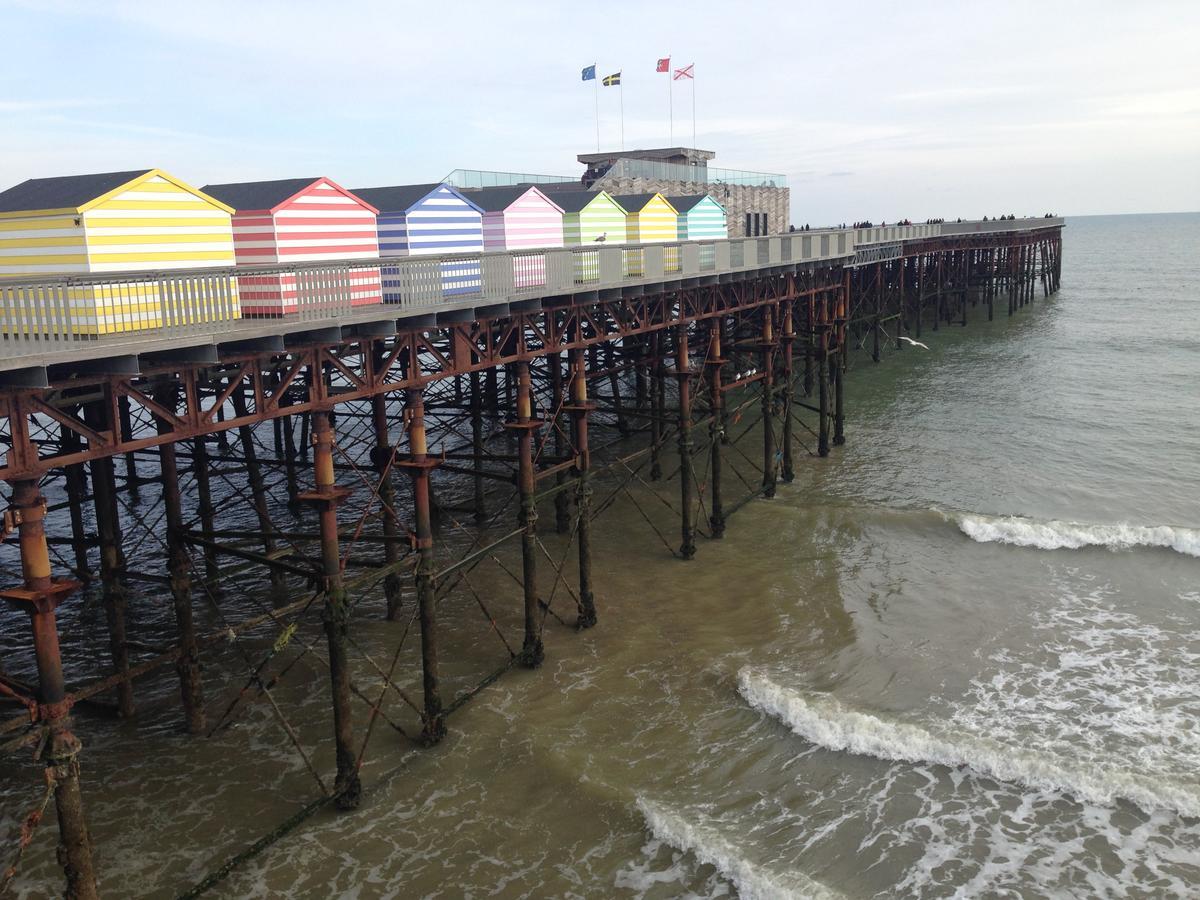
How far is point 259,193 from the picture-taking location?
13789 mm

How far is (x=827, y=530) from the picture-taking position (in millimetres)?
22047

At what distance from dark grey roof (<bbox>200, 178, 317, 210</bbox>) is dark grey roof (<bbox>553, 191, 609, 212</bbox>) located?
7.89 meters

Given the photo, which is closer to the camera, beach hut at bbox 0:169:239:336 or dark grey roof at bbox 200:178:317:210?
beach hut at bbox 0:169:239:336

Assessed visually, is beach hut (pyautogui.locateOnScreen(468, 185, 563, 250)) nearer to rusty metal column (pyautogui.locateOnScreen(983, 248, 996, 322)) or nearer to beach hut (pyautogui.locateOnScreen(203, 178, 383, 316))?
beach hut (pyautogui.locateOnScreen(203, 178, 383, 316))

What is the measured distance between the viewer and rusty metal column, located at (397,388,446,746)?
1287 centimetres

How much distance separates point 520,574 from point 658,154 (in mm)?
41066

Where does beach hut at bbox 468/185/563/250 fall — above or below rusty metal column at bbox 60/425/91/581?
above

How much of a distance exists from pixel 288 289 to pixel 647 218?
535 inches

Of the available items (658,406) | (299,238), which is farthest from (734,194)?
(299,238)

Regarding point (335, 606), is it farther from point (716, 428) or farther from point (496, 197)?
point (716, 428)

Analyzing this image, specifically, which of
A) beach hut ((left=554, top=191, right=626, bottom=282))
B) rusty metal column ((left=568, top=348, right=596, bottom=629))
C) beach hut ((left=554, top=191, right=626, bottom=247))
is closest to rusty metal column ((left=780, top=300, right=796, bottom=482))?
beach hut ((left=554, top=191, right=626, bottom=247))


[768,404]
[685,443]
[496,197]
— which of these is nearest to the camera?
Result: [496,197]

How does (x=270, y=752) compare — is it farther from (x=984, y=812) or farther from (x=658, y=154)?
(x=658, y=154)

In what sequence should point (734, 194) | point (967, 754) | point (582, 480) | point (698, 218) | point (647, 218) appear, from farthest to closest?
point (734, 194)
point (698, 218)
point (647, 218)
point (582, 480)
point (967, 754)
